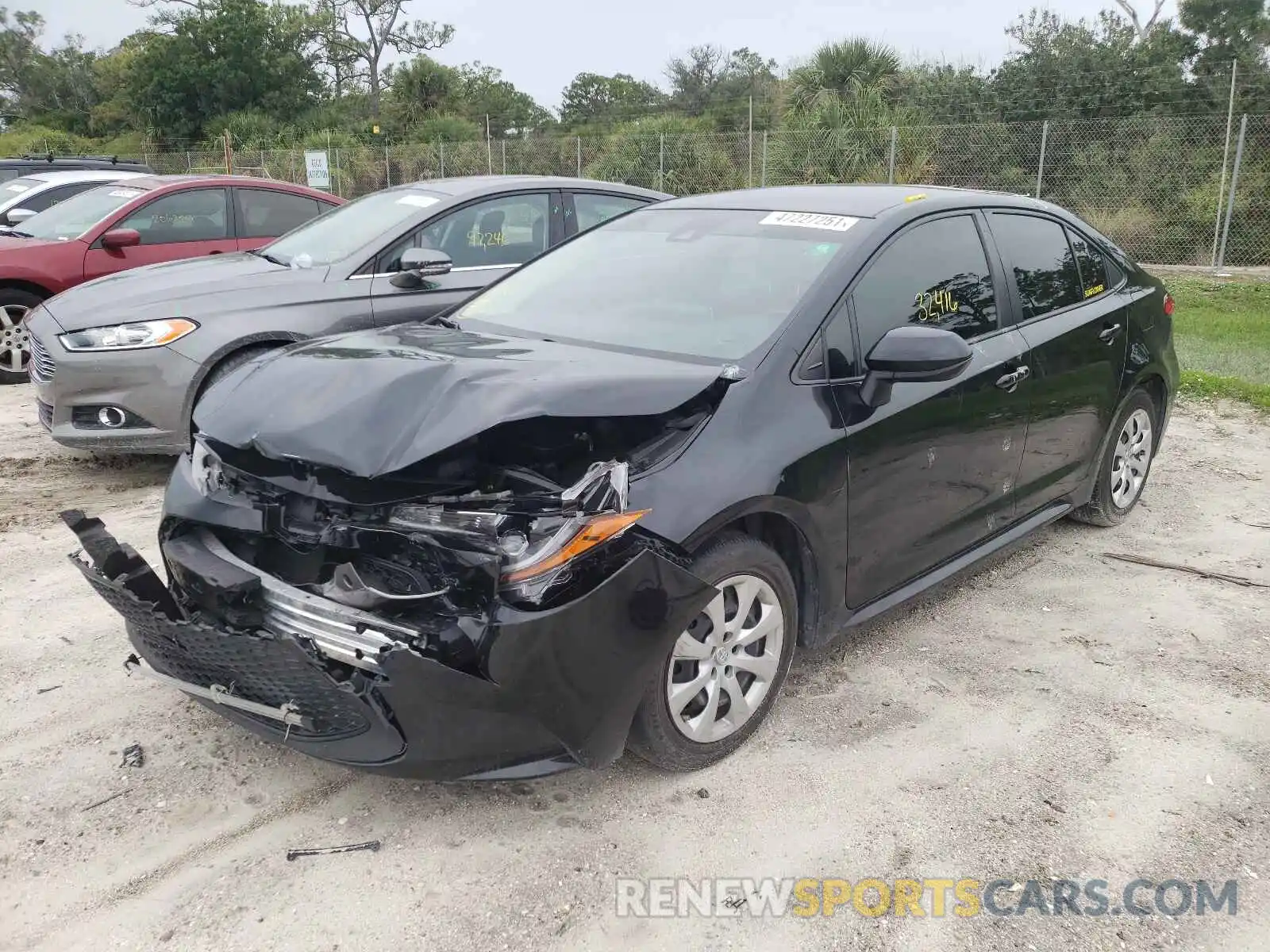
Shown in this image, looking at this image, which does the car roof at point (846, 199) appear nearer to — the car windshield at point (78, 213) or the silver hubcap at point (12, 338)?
the car windshield at point (78, 213)

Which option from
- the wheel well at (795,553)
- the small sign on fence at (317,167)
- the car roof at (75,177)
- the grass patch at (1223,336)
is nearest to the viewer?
the wheel well at (795,553)

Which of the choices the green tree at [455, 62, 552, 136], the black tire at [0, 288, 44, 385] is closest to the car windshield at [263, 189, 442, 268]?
the black tire at [0, 288, 44, 385]

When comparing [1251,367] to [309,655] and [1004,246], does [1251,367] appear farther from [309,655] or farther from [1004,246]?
[309,655]

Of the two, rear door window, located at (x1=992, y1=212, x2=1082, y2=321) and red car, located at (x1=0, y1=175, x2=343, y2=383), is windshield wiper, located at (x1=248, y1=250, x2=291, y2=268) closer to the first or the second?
red car, located at (x1=0, y1=175, x2=343, y2=383)

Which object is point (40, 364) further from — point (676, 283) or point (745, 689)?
point (745, 689)

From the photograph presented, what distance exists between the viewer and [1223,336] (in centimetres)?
1037

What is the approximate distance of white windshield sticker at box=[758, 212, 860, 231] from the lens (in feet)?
11.9

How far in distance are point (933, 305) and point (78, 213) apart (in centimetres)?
752

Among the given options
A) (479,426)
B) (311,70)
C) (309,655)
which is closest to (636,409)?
(479,426)

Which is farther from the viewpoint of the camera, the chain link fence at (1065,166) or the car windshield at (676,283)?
the chain link fence at (1065,166)

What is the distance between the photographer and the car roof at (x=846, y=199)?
3.80 meters

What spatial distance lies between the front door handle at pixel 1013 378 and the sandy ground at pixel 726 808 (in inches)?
37.8

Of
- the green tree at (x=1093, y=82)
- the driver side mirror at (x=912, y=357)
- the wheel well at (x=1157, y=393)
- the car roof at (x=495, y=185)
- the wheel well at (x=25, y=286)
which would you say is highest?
the green tree at (x=1093, y=82)

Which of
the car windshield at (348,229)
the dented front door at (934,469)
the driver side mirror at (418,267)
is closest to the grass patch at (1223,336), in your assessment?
the dented front door at (934,469)
